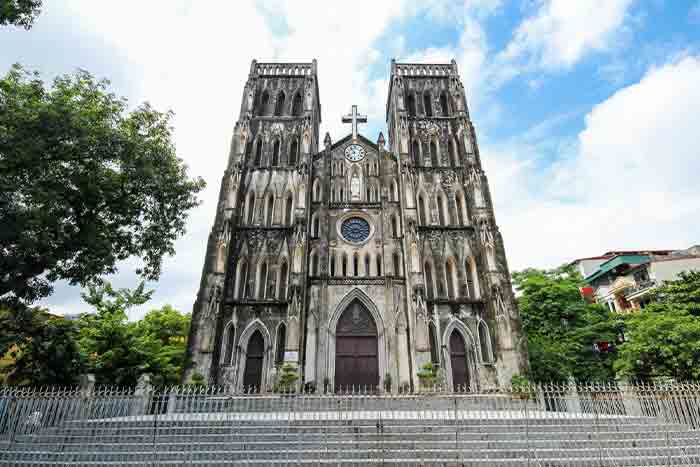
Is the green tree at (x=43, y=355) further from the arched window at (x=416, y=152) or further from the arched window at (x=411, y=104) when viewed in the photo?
the arched window at (x=411, y=104)

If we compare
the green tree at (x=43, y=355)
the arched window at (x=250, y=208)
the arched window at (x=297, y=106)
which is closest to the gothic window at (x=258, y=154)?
the arched window at (x=250, y=208)

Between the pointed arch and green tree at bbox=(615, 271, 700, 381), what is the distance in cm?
1940

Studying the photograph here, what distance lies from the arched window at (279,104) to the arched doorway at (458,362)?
17.6m

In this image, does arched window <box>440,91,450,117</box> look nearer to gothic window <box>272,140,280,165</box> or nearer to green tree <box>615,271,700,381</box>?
gothic window <box>272,140,280,165</box>


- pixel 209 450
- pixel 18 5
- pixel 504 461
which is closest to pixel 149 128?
pixel 18 5

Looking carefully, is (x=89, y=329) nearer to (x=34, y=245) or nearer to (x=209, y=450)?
(x=34, y=245)

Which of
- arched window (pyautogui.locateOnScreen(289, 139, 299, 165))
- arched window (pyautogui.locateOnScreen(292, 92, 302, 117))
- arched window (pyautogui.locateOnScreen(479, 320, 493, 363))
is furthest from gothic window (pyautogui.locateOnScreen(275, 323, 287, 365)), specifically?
arched window (pyautogui.locateOnScreen(292, 92, 302, 117))

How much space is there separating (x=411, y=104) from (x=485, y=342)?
16.3 m

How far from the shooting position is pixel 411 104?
85.3ft

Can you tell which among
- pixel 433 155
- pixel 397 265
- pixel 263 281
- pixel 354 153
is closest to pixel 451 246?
pixel 397 265

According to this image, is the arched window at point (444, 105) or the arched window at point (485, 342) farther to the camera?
the arched window at point (444, 105)

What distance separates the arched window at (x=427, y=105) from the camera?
2558 cm

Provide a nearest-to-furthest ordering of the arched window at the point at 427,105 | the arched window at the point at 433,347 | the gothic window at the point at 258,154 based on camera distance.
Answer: the arched window at the point at 433,347 < the gothic window at the point at 258,154 < the arched window at the point at 427,105

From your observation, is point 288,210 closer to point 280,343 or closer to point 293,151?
point 293,151
